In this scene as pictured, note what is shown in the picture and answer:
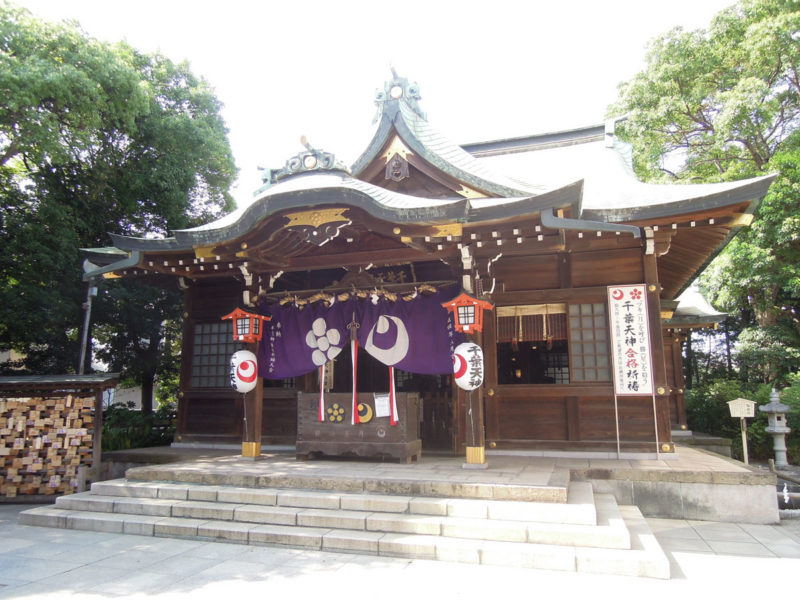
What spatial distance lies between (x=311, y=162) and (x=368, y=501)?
17.3 ft

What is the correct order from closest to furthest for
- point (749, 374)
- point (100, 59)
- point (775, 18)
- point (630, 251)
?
point (630, 251)
point (100, 59)
point (775, 18)
point (749, 374)

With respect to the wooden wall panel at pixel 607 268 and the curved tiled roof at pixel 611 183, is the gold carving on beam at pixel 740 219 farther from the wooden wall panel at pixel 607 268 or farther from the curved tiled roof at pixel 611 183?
the wooden wall panel at pixel 607 268

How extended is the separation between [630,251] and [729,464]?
353 cm

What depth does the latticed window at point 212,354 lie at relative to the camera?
11148mm

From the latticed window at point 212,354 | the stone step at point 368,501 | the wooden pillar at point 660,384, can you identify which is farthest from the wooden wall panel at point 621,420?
the latticed window at point 212,354

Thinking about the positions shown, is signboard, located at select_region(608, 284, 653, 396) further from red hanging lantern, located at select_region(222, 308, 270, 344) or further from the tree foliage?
the tree foliage

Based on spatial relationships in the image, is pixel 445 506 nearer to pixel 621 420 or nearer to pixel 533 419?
pixel 533 419

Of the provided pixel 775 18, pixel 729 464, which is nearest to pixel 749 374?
pixel 775 18

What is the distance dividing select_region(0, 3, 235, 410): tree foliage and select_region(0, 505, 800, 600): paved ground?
7.49 m

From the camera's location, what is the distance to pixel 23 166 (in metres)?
13.9

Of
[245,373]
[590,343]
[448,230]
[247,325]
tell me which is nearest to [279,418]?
[245,373]

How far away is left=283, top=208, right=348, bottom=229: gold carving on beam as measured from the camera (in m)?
7.72

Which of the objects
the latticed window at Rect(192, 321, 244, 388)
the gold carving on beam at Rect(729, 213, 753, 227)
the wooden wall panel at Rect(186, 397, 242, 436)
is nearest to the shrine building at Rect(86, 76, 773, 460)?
the gold carving on beam at Rect(729, 213, 753, 227)

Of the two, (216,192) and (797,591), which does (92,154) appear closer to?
(216,192)
